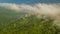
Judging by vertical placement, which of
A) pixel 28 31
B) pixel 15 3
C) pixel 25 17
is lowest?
pixel 28 31

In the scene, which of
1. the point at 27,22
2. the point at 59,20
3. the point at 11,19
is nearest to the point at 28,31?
the point at 27,22

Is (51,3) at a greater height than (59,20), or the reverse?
(51,3)

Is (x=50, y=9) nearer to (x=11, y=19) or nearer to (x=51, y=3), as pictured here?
(x=51, y=3)

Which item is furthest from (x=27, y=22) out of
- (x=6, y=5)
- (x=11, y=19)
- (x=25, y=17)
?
(x=6, y=5)

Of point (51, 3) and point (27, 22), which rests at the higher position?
point (51, 3)

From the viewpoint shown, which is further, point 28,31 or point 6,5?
point 6,5

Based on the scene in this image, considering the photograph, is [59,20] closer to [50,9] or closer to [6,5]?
[50,9]
